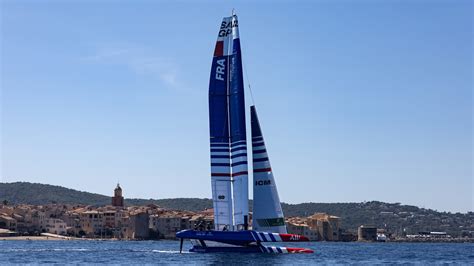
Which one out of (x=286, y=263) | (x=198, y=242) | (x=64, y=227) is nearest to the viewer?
(x=286, y=263)

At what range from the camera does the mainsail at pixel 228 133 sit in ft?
195

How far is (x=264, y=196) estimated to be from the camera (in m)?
59.9

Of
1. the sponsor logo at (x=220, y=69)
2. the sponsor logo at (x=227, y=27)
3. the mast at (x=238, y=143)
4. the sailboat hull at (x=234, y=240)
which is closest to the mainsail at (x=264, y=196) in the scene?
the mast at (x=238, y=143)

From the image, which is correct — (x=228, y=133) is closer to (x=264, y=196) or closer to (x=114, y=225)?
(x=264, y=196)

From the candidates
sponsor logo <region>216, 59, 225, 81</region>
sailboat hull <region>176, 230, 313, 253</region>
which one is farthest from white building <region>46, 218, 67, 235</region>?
sponsor logo <region>216, 59, 225, 81</region>

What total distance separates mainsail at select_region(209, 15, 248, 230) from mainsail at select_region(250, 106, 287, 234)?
3.02 ft

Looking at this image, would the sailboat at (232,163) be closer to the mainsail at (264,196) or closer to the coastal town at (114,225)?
the mainsail at (264,196)

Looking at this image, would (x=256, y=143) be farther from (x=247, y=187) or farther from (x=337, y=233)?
(x=337, y=233)

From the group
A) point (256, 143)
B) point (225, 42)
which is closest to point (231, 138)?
point (256, 143)

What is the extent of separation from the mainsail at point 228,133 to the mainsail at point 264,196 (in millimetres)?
920

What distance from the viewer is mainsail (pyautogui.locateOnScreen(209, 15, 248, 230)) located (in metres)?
59.4

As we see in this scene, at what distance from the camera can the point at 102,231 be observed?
7032 inches

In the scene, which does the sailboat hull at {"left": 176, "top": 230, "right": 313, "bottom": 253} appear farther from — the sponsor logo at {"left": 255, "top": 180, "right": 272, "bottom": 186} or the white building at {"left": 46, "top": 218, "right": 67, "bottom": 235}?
the white building at {"left": 46, "top": 218, "right": 67, "bottom": 235}

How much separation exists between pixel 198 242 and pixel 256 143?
797 centimetres
